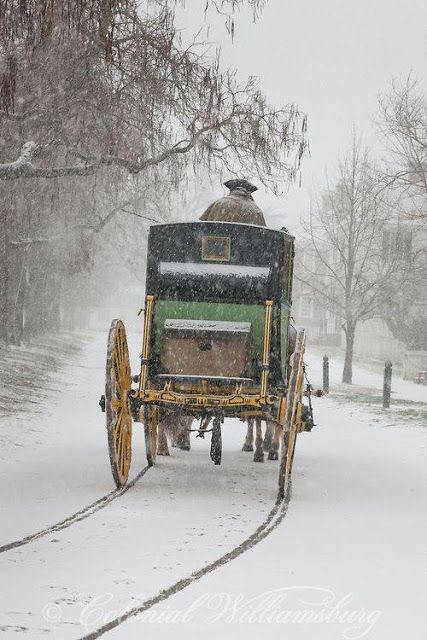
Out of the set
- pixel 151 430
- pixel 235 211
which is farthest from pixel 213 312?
pixel 235 211

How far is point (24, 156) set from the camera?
13328 mm

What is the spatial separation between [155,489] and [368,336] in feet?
138

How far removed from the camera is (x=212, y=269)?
906cm

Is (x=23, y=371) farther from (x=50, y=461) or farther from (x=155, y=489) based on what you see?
(x=155, y=489)

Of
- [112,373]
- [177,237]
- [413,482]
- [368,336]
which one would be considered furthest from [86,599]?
[368,336]

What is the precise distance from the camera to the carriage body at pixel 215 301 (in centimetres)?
895

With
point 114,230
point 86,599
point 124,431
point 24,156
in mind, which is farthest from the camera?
point 114,230

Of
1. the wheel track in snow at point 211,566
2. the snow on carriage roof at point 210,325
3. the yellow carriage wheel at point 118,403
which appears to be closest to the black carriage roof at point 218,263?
the snow on carriage roof at point 210,325

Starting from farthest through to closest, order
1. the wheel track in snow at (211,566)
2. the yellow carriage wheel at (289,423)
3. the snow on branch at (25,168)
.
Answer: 1. the snow on branch at (25,168)
2. the yellow carriage wheel at (289,423)
3. the wheel track in snow at (211,566)

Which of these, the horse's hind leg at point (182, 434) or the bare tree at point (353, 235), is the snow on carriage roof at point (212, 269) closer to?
the horse's hind leg at point (182, 434)

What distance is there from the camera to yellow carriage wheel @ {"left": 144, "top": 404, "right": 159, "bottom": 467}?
9141 millimetres

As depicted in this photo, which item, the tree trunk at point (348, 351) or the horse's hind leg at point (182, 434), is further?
the tree trunk at point (348, 351)

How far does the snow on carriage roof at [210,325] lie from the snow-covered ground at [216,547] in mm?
1487

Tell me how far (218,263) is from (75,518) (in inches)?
123
